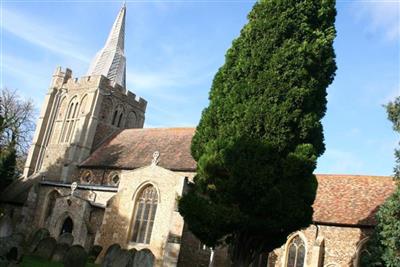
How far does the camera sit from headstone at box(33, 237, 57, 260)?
59.6 feet

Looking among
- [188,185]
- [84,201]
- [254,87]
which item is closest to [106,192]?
[84,201]

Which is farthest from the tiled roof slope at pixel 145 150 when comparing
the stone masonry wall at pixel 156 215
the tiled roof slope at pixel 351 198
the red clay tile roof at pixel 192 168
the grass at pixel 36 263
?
the grass at pixel 36 263

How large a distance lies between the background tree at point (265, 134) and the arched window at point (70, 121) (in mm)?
20843

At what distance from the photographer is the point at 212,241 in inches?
556

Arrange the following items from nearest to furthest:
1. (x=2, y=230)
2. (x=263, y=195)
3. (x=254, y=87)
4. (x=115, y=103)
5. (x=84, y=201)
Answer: (x=263, y=195) → (x=254, y=87) → (x=2, y=230) → (x=84, y=201) → (x=115, y=103)

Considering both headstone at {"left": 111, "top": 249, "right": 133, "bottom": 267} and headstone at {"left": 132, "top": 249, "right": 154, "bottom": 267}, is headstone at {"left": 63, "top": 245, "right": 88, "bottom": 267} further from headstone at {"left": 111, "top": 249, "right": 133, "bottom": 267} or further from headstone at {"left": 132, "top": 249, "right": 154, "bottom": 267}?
headstone at {"left": 132, "top": 249, "right": 154, "bottom": 267}

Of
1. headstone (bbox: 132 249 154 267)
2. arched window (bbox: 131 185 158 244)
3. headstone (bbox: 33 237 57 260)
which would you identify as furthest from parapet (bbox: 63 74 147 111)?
headstone (bbox: 132 249 154 267)

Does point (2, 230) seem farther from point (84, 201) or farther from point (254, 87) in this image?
point (254, 87)

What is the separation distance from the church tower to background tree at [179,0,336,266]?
18.3 metres

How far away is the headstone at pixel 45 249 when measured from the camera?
59.6 ft

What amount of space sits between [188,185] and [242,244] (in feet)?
23.9

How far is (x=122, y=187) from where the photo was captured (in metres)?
23.3

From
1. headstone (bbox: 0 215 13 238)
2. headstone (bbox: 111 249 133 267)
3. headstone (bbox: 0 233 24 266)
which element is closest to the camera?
headstone (bbox: 111 249 133 267)

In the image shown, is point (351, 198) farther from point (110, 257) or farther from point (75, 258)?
point (75, 258)
